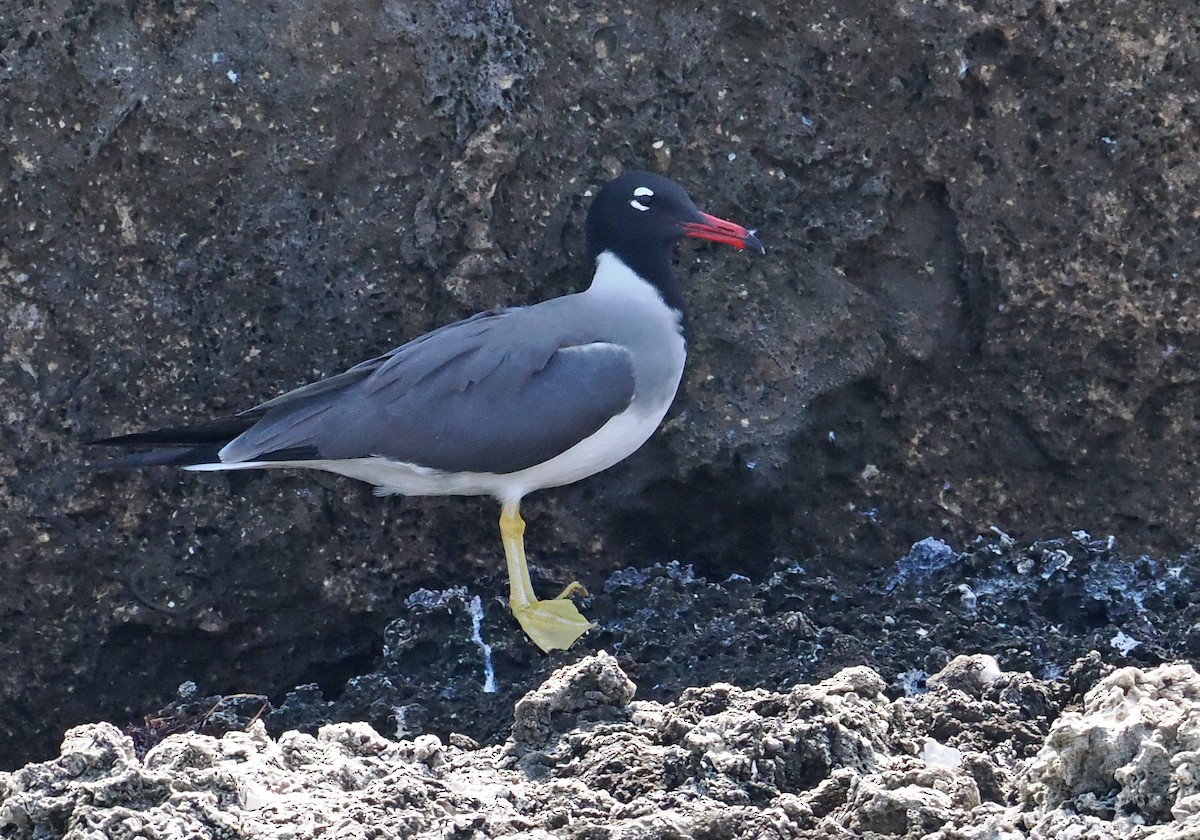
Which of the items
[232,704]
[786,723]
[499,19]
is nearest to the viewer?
[786,723]

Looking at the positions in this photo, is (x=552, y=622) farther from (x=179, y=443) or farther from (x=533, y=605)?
(x=179, y=443)

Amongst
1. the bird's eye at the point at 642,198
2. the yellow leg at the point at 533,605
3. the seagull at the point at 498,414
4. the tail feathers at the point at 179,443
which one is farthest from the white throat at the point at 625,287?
the tail feathers at the point at 179,443

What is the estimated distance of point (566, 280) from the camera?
636 cm

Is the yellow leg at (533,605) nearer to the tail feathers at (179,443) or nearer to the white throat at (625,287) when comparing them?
the white throat at (625,287)

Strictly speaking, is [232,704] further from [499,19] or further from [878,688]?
[499,19]

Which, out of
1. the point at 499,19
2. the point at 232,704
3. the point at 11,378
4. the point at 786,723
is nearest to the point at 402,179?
the point at 499,19

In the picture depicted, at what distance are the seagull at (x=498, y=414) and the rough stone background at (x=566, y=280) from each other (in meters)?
0.34

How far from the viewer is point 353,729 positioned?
13.8 ft

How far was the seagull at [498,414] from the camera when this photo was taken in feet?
17.9

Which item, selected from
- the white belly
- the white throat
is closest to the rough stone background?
the white throat

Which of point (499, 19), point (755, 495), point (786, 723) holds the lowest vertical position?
point (786, 723)

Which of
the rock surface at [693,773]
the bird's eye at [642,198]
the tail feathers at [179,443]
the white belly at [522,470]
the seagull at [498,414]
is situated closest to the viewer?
the rock surface at [693,773]

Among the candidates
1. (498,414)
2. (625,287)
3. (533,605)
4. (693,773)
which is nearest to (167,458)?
(498,414)

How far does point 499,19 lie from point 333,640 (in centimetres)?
252
